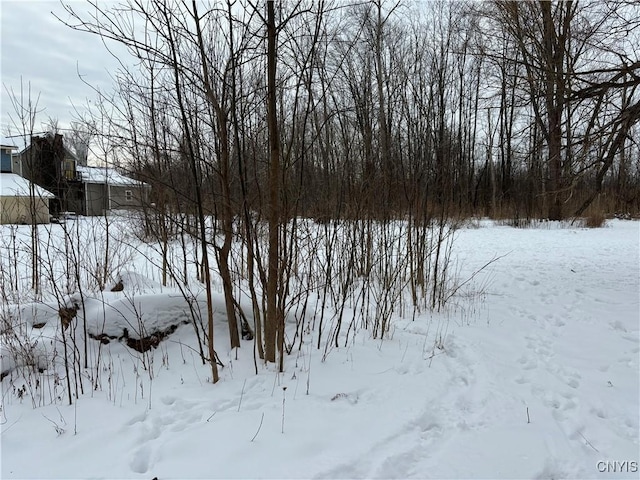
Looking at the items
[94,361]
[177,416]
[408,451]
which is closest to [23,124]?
[94,361]

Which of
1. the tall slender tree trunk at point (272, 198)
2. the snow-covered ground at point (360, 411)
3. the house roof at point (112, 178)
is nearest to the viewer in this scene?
the snow-covered ground at point (360, 411)

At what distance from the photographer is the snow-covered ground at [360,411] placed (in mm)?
1876

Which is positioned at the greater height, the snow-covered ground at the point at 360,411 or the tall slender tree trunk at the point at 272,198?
the tall slender tree trunk at the point at 272,198

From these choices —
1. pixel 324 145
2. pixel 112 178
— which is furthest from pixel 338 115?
pixel 112 178

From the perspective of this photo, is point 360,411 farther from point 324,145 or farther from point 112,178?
point 112,178

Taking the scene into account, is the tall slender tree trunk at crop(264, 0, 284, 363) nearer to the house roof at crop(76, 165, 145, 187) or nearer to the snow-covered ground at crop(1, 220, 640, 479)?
the snow-covered ground at crop(1, 220, 640, 479)

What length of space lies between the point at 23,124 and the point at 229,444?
5.39 metres

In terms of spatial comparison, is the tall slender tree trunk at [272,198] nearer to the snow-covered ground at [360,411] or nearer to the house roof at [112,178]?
the snow-covered ground at [360,411]

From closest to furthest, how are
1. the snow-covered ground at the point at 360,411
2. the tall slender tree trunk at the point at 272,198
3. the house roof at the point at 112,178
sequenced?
the snow-covered ground at the point at 360,411 < the tall slender tree trunk at the point at 272,198 < the house roof at the point at 112,178

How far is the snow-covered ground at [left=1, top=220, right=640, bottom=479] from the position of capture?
188cm

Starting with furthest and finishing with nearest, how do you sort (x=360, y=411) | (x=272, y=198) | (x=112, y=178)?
(x=112, y=178) < (x=272, y=198) < (x=360, y=411)

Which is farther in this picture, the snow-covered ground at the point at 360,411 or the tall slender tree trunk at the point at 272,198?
the tall slender tree trunk at the point at 272,198

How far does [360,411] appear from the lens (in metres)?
2.33

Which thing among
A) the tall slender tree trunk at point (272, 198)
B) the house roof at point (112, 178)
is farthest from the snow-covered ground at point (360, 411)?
the house roof at point (112, 178)
